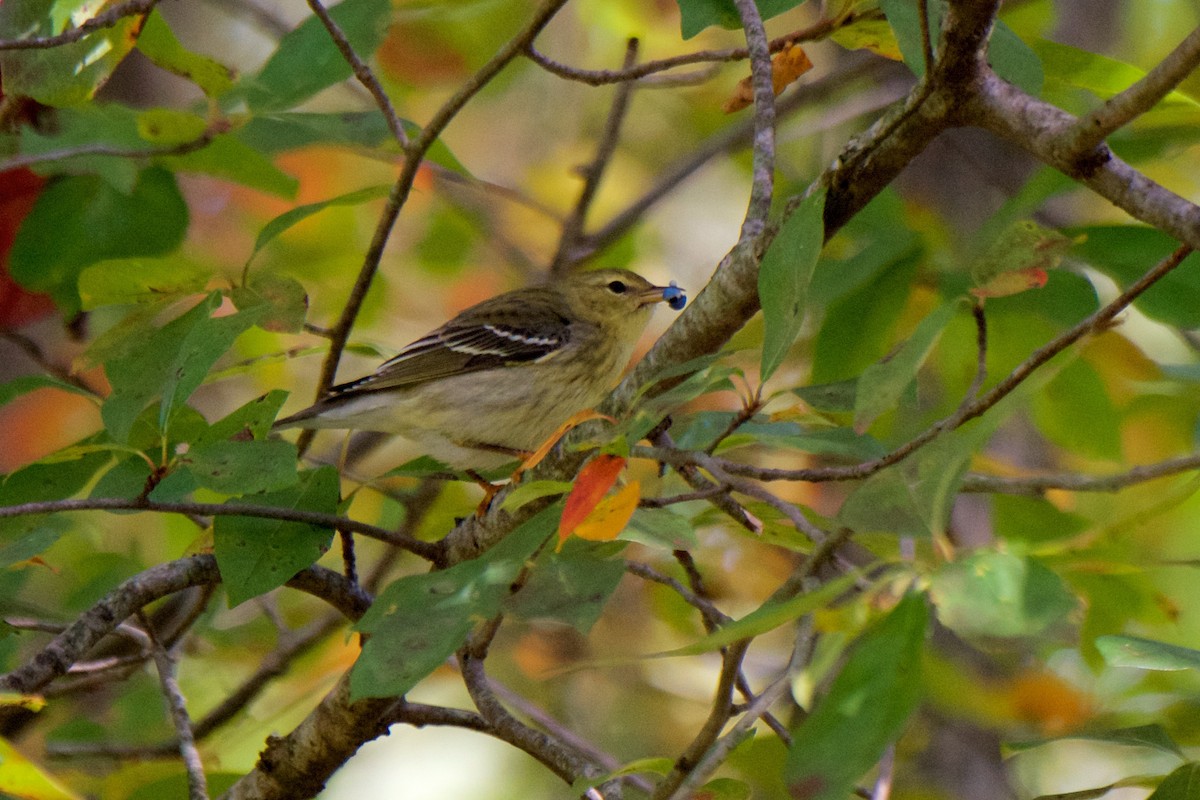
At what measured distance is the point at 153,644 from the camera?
2.57 m

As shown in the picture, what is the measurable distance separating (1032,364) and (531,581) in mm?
733

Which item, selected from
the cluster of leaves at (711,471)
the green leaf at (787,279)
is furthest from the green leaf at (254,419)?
the green leaf at (787,279)

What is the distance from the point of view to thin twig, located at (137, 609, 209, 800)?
7.27ft

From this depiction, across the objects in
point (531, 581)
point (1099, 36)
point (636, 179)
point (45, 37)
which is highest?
point (636, 179)

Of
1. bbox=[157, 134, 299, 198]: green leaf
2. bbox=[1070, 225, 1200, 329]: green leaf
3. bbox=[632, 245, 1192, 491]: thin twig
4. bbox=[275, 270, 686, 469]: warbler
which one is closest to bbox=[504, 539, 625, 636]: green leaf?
bbox=[632, 245, 1192, 491]: thin twig

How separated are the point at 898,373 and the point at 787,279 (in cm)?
21

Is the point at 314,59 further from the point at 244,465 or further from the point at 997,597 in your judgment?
the point at 997,597

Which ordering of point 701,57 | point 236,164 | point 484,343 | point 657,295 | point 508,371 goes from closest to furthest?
point 701,57
point 236,164
point 508,371
point 484,343
point 657,295

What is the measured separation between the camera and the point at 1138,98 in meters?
1.55

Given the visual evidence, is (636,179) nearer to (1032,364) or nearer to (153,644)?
(153,644)

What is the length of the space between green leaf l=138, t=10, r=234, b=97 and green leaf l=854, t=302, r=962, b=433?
1.77 meters

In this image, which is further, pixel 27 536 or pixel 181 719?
pixel 181 719

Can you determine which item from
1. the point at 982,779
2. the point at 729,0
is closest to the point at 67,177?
the point at 729,0

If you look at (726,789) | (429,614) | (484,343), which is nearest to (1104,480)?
(726,789)
